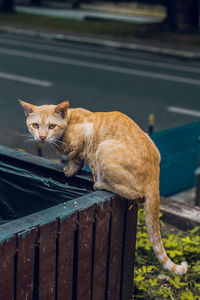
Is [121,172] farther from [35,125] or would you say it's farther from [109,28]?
[109,28]

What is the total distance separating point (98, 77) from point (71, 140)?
9638 millimetres

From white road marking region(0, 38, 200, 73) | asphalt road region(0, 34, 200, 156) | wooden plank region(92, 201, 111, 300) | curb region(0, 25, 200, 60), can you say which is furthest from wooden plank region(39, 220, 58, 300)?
curb region(0, 25, 200, 60)

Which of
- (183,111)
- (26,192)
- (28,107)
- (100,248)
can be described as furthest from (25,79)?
(100,248)

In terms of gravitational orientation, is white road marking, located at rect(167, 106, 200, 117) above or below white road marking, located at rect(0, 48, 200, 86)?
above

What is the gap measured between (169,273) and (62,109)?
1800 millimetres

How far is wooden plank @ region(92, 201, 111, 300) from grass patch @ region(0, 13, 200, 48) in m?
15.5

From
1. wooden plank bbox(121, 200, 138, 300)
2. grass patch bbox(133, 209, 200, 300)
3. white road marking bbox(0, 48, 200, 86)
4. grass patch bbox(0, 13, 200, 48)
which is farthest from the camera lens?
grass patch bbox(0, 13, 200, 48)

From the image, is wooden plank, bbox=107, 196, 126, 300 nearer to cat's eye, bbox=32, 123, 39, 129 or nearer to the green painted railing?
cat's eye, bbox=32, 123, 39, 129

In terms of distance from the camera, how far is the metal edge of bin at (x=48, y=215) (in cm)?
290

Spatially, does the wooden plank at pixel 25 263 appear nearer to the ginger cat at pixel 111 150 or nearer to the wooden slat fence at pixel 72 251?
the wooden slat fence at pixel 72 251

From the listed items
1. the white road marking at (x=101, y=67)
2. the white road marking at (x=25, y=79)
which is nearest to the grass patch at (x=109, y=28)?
the white road marking at (x=101, y=67)

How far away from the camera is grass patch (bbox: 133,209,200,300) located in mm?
4359

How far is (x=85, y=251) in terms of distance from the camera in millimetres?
3344

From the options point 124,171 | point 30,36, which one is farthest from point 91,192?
point 30,36
